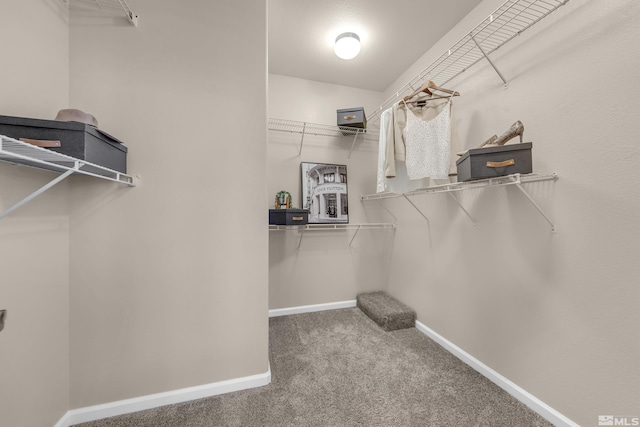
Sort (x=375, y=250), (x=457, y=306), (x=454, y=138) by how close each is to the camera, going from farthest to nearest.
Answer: (x=375, y=250) < (x=457, y=306) < (x=454, y=138)

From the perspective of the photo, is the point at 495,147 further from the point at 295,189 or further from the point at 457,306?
the point at 295,189

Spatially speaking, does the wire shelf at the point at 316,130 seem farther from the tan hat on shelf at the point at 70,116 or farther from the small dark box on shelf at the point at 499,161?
the tan hat on shelf at the point at 70,116

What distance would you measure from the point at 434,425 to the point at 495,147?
141cm

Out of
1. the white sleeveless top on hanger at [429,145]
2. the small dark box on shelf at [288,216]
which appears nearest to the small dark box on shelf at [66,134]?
the small dark box on shelf at [288,216]

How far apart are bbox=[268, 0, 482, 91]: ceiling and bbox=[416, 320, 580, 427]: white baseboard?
7.93ft

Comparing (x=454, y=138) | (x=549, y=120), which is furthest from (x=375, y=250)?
(x=549, y=120)

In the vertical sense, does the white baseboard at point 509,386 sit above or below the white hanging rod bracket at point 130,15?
below

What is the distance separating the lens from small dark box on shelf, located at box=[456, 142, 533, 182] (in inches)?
44.9

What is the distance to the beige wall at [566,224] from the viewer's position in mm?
953

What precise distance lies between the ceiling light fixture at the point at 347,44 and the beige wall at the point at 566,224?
0.78m

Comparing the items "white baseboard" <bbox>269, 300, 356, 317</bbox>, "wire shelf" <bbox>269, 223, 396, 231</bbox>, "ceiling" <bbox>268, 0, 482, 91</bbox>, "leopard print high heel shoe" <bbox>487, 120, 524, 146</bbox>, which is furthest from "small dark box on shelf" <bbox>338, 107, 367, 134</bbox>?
"white baseboard" <bbox>269, 300, 356, 317</bbox>

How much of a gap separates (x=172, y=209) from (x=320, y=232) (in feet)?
4.92

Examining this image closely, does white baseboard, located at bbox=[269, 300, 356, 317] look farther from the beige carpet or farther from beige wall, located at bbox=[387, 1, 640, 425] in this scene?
beige wall, located at bbox=[387, 1, 640, 425]

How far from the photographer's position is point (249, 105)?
4.55 feet
